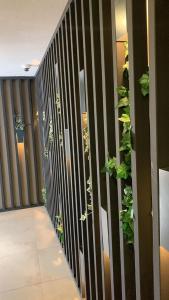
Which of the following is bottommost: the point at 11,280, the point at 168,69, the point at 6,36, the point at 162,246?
the point at 11,280

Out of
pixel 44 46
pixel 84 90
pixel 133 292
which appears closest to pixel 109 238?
pixel 133 292

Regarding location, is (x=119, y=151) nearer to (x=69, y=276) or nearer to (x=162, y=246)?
(x=162, y=246)

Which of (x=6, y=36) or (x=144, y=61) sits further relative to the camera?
(x=6, y=36)

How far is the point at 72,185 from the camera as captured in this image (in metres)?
2.68

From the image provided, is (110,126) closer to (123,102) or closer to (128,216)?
(123,102)

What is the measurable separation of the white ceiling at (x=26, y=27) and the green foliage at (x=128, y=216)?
1.53 m

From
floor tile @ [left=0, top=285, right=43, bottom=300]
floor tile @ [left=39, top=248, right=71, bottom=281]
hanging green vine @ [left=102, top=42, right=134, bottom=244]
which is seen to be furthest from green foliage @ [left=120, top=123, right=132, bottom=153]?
floor tile @ [left=39, top=248, right=71, bottom=281]

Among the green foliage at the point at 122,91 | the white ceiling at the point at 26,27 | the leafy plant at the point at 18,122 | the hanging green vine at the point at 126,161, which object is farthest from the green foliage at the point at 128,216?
the leafy plant at the point at 18,122

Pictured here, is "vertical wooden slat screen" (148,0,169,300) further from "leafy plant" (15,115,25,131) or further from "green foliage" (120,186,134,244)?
"leafy plant" (15,115,25,131)

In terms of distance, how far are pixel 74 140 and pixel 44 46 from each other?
143 cm

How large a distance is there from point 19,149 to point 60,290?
320cm

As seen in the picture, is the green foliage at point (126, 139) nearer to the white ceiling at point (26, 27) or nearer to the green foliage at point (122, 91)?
the green foliage at point (122, 91)

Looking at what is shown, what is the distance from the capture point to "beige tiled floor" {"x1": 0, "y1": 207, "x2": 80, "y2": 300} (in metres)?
2.92

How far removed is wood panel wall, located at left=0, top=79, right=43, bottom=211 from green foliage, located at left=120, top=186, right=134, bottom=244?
4384mm
